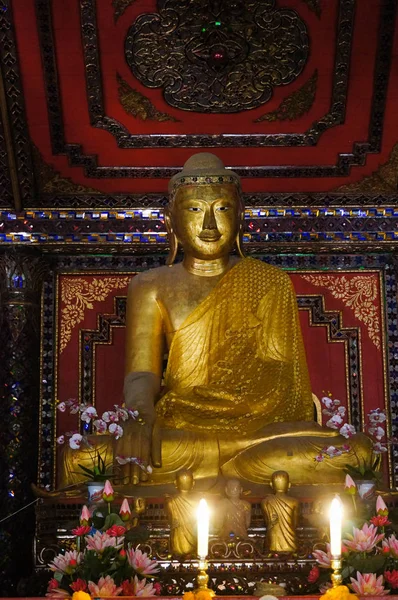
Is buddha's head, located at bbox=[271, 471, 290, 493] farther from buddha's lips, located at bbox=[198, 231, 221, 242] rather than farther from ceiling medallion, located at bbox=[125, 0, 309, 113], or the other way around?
ceiling medallion, located at bbox=[125, 0, 309, 113]

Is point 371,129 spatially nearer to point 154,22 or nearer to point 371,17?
point 371,17

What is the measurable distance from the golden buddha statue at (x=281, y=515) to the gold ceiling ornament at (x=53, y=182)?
2.79 meters

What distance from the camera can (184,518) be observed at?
5.03 meters

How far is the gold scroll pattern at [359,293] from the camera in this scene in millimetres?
7270

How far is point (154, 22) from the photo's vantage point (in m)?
7.00

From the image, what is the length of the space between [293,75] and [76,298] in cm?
187

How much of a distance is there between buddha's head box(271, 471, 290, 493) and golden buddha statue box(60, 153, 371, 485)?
440mm

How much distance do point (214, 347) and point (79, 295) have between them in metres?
1.26

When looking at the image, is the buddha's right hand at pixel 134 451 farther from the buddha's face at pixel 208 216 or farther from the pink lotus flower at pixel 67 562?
the buddha's face at pixel 208 216

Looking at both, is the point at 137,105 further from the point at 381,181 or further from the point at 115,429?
the point at 115,429

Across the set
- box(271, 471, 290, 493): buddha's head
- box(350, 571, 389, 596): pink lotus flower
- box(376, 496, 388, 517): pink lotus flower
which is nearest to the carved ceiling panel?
box(271, 471, 290, 493): buddha's head

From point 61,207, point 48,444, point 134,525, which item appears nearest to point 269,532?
point 134,525

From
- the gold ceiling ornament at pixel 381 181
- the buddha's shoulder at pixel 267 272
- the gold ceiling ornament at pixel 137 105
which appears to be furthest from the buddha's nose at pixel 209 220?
the gold ceiling ornament at pixel 381 181

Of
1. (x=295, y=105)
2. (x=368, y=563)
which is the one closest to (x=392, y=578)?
(x=368, y=563)
